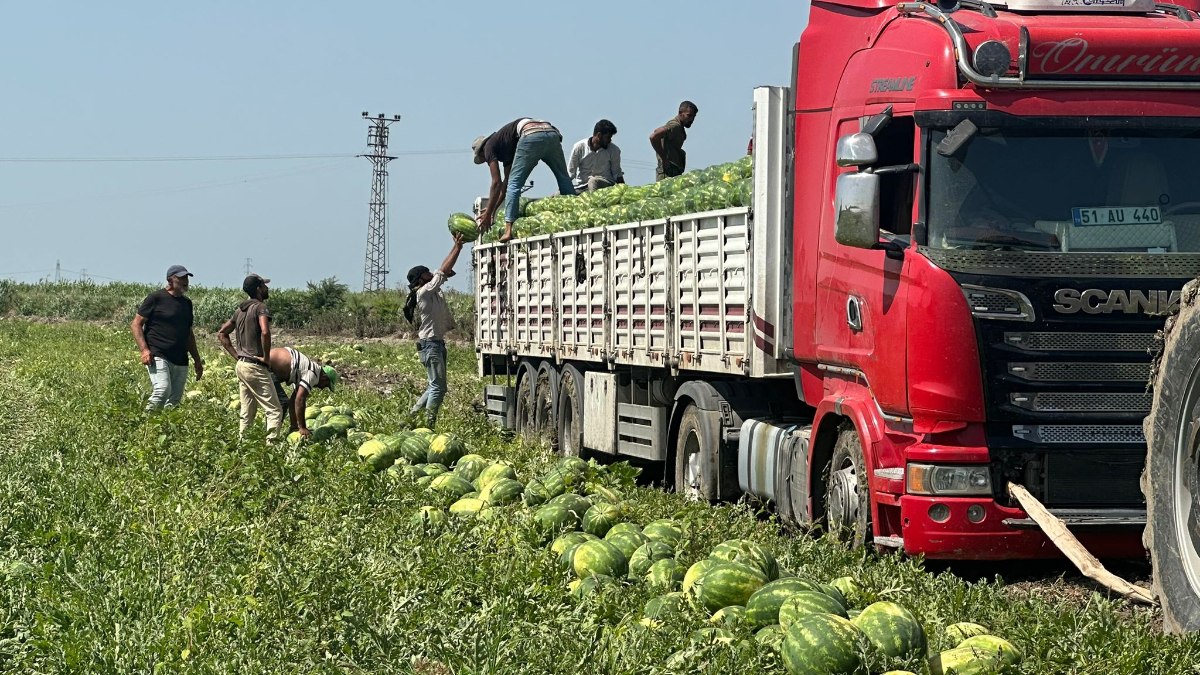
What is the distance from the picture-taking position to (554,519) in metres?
9.56

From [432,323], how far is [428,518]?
938 cm

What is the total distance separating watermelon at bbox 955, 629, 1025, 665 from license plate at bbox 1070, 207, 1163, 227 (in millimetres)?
2967

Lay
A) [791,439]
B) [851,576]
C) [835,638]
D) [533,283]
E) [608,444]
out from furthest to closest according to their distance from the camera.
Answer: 1. [533,283]
2. [608,444]
3. [791,439]
4. [851,576]
5. [835,638]

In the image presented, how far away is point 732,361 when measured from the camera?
11.8 m

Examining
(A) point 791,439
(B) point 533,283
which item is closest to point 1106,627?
(A) point 791,439

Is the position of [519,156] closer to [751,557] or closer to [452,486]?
[452,486]

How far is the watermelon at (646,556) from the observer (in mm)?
8211

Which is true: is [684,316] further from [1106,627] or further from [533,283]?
[1106,627]

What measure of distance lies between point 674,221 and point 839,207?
4.33 m

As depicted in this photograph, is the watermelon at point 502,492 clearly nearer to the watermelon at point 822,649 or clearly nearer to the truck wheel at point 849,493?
the truck wheel at point 849,493

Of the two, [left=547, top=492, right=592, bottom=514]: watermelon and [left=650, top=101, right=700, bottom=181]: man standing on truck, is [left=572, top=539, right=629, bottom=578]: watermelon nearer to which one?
[left=547, top=492, right=592, bottom=514]: watermelon

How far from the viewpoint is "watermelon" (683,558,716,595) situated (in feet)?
24.6

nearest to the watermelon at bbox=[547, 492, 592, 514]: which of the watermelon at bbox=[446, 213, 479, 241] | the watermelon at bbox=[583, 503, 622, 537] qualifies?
the watermelon at bbox=[583, 503, 622, 537]

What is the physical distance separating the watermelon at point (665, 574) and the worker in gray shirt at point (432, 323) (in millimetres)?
10780
